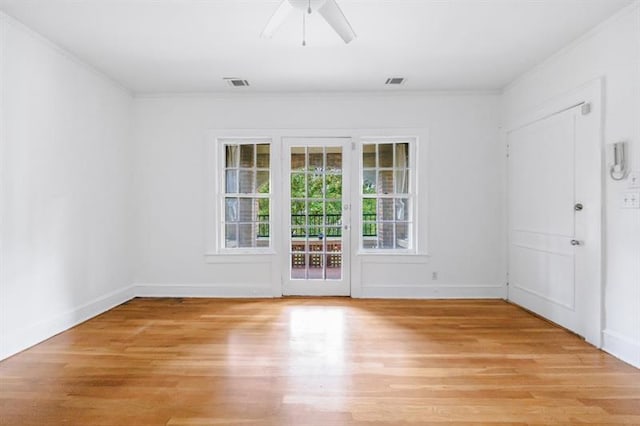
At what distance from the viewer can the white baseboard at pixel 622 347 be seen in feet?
8.38

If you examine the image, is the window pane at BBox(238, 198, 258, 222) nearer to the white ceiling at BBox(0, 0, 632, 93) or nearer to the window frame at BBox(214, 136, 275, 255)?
the window frame at BBox(214, 136, 275, 255)

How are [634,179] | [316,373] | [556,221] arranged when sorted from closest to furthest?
1. [316,373]
2. [634,179]
3. [556,221]

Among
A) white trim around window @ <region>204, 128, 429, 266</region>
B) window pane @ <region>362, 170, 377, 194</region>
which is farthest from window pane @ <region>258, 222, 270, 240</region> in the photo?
window pane @ <region>362, 170, 377, 194</region>

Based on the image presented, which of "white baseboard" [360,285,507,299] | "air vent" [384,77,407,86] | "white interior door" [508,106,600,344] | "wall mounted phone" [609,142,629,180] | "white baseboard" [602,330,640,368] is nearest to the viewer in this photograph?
"white baseboard" [602,330,640,368]

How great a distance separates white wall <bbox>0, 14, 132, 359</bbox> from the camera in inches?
109

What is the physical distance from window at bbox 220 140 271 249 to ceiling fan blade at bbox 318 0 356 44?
8.14 ft

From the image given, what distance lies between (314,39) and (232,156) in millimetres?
2080

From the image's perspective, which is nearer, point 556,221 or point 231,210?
point 556,221

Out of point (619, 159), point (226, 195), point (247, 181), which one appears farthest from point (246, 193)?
point (619, 159)

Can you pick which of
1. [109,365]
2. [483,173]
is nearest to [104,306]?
[109,365]

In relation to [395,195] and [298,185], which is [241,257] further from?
[395,195]

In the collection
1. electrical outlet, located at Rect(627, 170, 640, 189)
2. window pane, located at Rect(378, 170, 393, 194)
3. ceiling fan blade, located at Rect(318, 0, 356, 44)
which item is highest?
ceiling fan blade, located at Rect(318, 0, 356, 44)

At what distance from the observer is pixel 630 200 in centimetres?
262

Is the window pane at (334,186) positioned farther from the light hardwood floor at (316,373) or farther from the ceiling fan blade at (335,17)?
the ceiling fan blade at (335,17)
